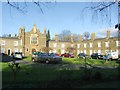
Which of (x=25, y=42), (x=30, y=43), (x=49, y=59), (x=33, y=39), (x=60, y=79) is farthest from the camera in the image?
(x=33, y=39)

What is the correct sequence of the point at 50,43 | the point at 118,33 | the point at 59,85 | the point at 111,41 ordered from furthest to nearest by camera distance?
the point at 50,43 → the point at 111,41 → the point at 59,85 → the point at 118,33

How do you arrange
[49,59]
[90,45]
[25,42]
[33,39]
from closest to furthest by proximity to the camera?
[49,59], [25,42], [33,39], [90,45]

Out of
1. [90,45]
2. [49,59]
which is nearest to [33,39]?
[90,45]

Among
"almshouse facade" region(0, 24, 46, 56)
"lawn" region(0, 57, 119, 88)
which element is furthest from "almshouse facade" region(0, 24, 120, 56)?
"lawn" region(0, 57, 119, 88)

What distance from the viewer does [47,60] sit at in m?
42.7

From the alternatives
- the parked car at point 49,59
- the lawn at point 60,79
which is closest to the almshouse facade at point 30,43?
the parked car at point 49,59

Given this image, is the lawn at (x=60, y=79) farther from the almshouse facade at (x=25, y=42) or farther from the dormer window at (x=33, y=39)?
the dormer window at (x=33, y=39)

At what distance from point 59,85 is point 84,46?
300ft

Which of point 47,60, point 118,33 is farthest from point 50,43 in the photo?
point 118,33

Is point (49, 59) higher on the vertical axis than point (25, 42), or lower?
lower

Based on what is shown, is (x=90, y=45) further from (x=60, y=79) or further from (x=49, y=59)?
(x=60, y=79)

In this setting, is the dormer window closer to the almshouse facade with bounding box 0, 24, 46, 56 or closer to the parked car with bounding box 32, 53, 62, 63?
the almshouse facade with bounding box 0, 24, 46, 56

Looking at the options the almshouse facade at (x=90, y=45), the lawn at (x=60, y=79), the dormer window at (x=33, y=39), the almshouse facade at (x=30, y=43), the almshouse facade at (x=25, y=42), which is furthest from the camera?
the dormer window at (x=33, y=39)

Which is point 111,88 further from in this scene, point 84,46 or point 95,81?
point 84,46
